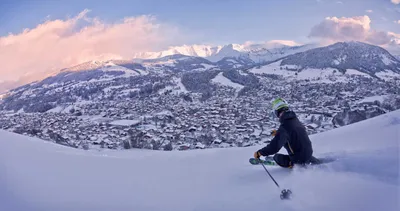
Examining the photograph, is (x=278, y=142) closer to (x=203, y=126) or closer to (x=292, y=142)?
(x=292, y=142)

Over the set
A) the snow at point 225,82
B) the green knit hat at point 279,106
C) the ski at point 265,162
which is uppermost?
the green knit hat at point 279,106

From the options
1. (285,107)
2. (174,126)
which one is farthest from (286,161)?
(174,126)

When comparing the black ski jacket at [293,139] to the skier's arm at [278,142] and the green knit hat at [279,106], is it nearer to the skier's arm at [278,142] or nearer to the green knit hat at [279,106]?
the skier's arm at [278,142]

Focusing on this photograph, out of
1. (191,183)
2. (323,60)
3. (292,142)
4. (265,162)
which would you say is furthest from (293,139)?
(323,60)

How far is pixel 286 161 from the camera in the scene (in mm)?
3734

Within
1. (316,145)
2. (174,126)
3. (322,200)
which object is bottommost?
(174,126)

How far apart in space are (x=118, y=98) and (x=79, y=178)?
301 feet

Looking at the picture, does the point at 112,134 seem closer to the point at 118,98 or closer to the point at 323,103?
the point at 323,103

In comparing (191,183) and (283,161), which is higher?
(283,161)

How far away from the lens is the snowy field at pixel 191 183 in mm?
2697

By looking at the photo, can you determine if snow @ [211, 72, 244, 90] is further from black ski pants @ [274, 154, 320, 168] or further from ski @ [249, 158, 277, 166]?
black ski pants @ [274, 154, 320, 168]

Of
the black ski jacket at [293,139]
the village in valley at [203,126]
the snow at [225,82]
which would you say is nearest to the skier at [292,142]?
the black ski jacket at [293,139]

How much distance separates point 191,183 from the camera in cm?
358

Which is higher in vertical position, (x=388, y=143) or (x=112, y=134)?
(x=388, y=143)
